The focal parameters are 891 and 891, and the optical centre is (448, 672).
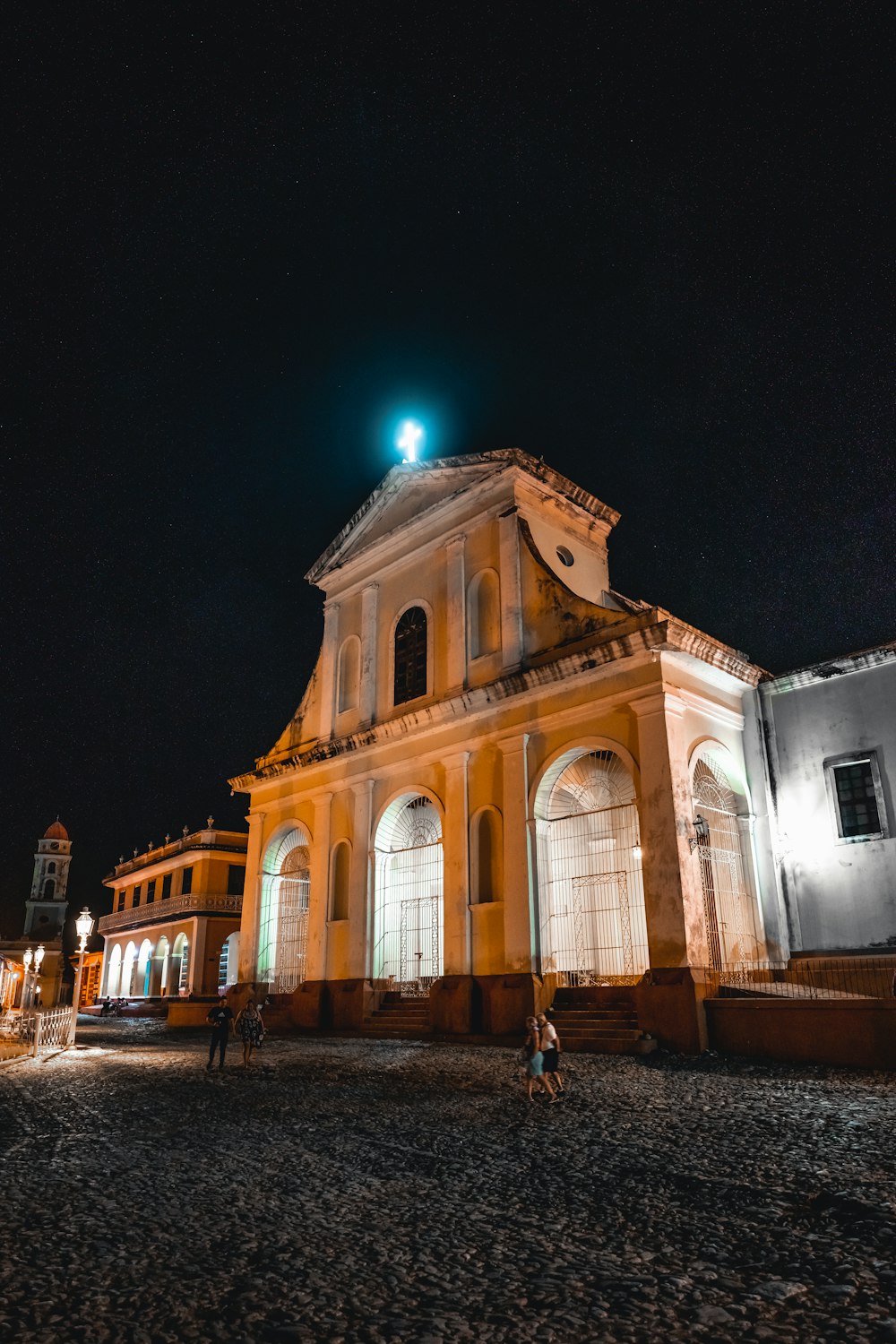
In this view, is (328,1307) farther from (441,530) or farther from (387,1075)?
(441,530)

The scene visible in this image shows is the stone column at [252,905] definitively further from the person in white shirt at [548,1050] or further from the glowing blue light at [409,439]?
the person in white shirt at [548,1050]

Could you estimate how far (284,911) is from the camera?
22672 mm

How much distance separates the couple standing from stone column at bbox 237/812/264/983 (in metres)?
14.5

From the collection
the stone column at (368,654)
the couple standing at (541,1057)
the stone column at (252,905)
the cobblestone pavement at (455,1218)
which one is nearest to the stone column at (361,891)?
the stone column at (368,654)

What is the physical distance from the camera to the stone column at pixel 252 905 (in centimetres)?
2202

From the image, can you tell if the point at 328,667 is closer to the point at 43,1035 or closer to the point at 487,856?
the point at 487,856

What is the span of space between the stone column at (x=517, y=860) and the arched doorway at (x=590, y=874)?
0.25m

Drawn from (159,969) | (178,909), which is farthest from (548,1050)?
(159,969)

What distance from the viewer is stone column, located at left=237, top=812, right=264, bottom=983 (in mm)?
22016

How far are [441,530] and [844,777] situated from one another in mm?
10031

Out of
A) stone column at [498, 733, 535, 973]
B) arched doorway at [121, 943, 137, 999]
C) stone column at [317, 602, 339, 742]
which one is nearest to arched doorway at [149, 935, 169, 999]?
arched doorway at [121, 943, 137, 999]

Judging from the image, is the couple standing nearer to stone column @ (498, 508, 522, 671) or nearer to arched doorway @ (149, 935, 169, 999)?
stone column @ (498, 508, 522, 671)

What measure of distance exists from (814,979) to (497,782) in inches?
252

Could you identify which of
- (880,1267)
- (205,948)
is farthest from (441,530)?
(205,948)
